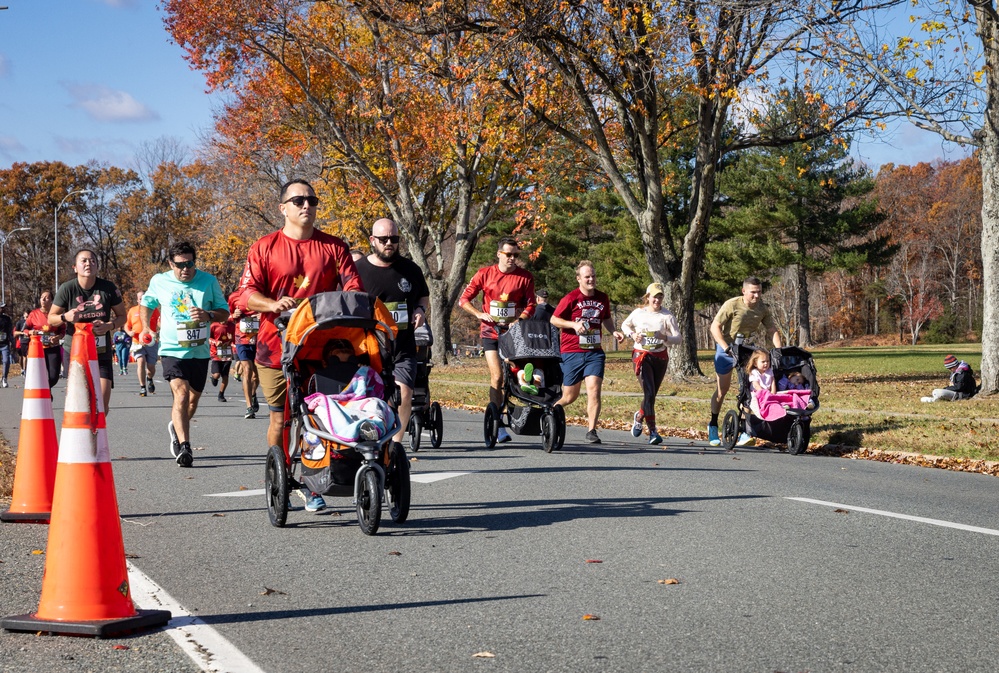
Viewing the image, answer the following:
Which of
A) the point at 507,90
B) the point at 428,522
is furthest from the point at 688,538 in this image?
the point at 507,90

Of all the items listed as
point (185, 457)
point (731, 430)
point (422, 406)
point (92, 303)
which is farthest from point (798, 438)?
point (92, 303)

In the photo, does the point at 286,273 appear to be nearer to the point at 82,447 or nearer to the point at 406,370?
the point at 406,370

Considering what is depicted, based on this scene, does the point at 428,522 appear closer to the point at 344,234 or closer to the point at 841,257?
the point at 344,234

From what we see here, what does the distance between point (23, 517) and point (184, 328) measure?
3770 mm

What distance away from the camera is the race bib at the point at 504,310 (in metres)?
12.7

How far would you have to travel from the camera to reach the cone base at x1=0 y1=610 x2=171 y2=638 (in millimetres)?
4773

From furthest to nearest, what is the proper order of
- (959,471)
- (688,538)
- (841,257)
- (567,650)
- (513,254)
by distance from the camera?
(841,257) → (513,254) → (959,471) → (688,538) → (567,650)

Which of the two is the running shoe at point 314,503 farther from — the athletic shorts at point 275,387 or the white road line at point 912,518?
the white road line at point 912,518

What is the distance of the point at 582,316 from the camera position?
13.0 metres

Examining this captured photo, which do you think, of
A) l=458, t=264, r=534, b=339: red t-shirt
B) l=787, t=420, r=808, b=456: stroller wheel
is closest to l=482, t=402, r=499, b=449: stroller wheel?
l=458, t=264, r=534, b=339: red t-shirt

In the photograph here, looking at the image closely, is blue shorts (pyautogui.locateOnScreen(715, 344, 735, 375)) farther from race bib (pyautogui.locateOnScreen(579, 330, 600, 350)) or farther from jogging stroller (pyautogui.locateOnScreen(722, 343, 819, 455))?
race bib (pyautogui.locateOnScreen(579, 330, 600, 350))

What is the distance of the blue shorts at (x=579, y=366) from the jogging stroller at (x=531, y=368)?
105mm

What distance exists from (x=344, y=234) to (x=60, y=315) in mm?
29128

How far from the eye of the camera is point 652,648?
4.70 meters
